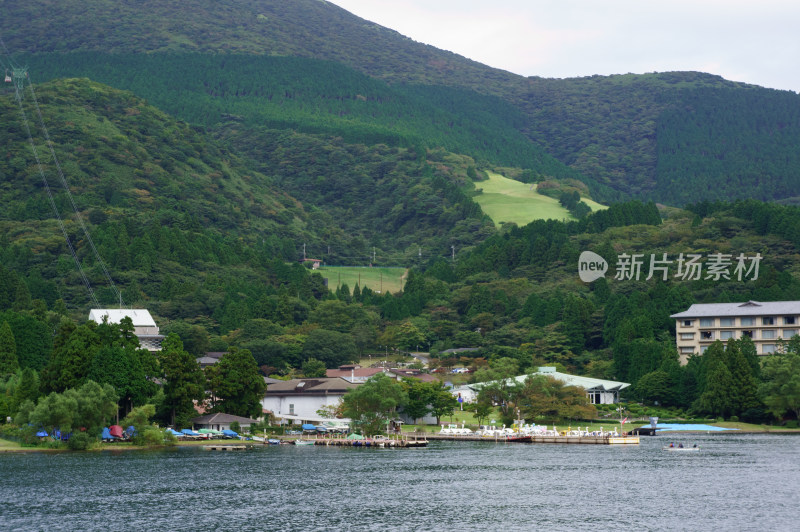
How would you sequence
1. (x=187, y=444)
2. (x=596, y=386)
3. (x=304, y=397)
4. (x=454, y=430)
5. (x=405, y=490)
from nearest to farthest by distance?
(x=405, y=490)
(x=187, y=444)
(x=454, y=430)
(x=304, y=397)
(x=596, y=386)

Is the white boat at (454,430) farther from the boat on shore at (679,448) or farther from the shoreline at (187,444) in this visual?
the boat on shore at (679,448)

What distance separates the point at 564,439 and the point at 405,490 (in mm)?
40054

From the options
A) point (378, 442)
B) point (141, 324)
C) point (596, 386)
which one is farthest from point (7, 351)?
point (596, 386)

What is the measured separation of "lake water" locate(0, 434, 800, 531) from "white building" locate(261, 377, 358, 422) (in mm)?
23625

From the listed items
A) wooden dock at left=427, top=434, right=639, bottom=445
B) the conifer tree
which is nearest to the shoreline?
wooden dock at left=427, top=434, right=639, bottom=445

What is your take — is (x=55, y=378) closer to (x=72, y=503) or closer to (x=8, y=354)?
(x=8, y=354)

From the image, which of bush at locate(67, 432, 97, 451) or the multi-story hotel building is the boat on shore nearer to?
the multi-story hotel building

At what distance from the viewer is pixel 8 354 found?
368 ft

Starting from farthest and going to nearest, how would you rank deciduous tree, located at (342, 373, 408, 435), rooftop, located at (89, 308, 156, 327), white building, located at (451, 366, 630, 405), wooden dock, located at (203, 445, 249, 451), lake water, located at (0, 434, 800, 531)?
rooftop, located at (89, 308, 156, 327) < white building, located at (451, 366, 630, 405) < deciduous tree, located at (342, 373, 408, 435) < wooden dock, located at (203, 445, 249, 451) < lake water, located at (0, 434, 800, 531)

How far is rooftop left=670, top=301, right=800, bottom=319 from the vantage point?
5335 inches

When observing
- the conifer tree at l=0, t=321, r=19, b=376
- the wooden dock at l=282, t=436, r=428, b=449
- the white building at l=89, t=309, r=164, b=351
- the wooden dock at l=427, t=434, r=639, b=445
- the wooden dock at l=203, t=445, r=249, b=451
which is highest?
the white building at l=89, t=309, r=164, b=351

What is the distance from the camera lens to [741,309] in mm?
138250

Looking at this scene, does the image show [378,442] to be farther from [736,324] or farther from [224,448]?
[736,324]

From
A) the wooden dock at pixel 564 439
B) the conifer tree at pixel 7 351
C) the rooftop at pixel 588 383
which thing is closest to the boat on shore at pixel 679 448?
the wooden dock at pixel 564 439
